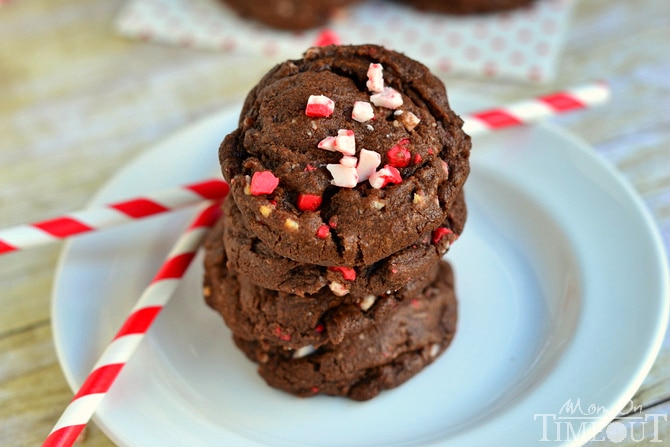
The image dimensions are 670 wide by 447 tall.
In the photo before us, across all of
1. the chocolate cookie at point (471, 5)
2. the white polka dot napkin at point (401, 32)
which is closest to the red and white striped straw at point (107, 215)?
the white polka dot napkin at point (401, 32)

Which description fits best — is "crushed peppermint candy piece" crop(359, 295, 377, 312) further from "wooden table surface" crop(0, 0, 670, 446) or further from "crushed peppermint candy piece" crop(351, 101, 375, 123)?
"wooden table surface" crop(0, 0, 670, 446)

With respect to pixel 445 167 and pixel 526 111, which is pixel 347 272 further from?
pixel 526 111

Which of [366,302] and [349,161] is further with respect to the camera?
[366,302]

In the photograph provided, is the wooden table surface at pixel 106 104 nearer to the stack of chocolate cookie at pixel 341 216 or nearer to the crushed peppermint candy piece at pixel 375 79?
the stack of chocolate cookie at pixel 341 216

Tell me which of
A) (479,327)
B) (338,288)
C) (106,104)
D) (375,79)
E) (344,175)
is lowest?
(479,327)

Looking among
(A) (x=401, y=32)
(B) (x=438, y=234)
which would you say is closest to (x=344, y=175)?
(B) (x=438, y=234)

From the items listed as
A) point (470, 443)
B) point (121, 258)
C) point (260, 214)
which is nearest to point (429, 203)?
point (260, 214)
